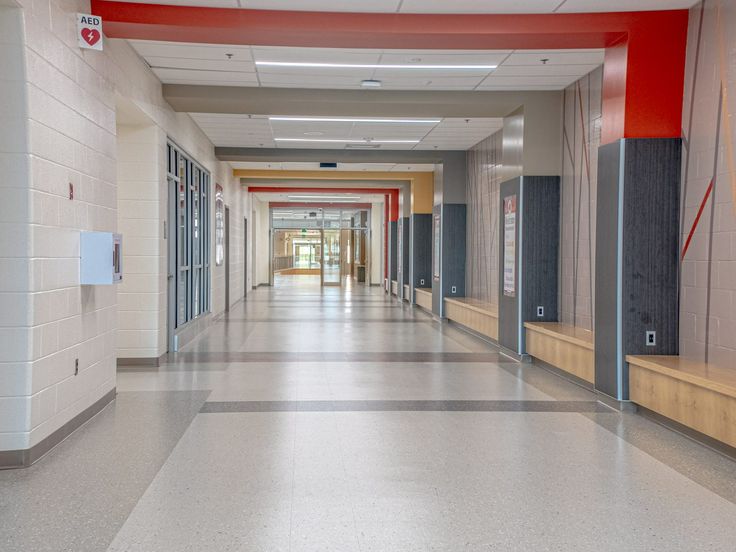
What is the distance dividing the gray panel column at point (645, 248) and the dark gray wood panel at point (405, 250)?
41.6 feet

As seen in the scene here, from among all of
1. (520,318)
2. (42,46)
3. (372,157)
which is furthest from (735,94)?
(372,157)

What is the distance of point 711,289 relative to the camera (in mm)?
5340

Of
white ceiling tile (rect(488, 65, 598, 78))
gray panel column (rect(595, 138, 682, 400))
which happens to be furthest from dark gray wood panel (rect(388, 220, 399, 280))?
gray panel column (rect(595, 138, 682, 400))

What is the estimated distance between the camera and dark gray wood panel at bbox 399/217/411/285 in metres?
18.7

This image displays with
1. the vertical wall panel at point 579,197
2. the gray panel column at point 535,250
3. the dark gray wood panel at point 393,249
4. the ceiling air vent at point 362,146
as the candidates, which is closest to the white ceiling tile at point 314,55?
the vertical wall panel at point 579,197

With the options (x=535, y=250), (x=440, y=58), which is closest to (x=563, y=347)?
(x=535, y=250)

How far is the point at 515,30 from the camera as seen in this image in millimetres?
5820

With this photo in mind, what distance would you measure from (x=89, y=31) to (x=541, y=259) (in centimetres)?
556

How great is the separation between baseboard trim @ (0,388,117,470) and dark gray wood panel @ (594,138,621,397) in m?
4.25

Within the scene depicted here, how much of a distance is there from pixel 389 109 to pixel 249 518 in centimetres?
638

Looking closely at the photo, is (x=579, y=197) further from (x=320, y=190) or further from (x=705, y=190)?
(x=320, y=190)

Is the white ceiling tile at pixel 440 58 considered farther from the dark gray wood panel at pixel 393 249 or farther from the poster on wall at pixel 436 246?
the dark gray wood panel at pixel 393 249

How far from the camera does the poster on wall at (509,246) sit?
8.75 metres

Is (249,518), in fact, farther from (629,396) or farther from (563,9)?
(563,9)
